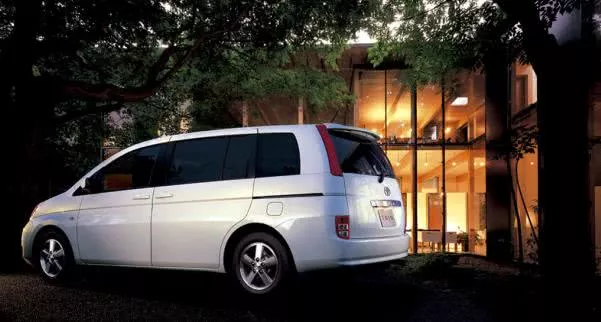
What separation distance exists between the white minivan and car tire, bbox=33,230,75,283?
0.05 ft

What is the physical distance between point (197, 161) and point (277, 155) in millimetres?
1059

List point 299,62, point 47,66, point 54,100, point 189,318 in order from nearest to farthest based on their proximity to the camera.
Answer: point 189,318, point 54,100, point 47,66, point 299,62

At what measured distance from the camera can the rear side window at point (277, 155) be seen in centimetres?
602

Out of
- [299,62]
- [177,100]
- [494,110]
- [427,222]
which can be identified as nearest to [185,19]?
[177,100]

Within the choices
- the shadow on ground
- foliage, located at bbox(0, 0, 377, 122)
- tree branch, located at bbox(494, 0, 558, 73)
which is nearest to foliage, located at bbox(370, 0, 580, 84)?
tree branch, located at bbox(494, 0, 558, 73)

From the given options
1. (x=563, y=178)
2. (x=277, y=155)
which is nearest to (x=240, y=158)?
(x=277, y=155)

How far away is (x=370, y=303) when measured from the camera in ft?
19.2

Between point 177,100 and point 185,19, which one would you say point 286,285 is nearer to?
point 185,19

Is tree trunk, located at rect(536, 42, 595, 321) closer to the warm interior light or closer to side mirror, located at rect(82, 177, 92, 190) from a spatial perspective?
side mirror, located at rect(82, 177, 92, 190)

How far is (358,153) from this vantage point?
20.7 feet

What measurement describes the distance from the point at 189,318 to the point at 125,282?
2.53 m

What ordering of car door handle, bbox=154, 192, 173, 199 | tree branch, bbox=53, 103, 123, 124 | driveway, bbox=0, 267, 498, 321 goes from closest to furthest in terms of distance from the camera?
driveway, bbox=0, 267, 498, 321 < car door handle, bbox=154, 192, 173, 199 < tree branch, bbox=53, 103, 123, 124

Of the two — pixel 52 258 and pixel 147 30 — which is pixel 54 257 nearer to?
pixel 52 258

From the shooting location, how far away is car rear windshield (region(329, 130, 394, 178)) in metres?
6.05
